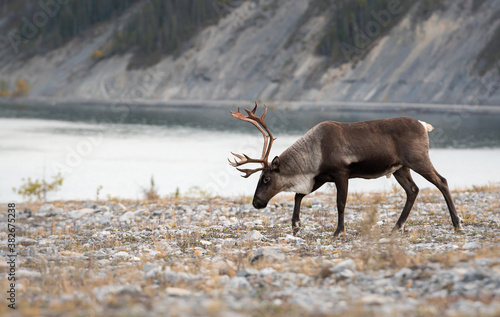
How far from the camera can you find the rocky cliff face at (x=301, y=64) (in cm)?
7725

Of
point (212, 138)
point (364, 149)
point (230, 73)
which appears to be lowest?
point (364, 149)

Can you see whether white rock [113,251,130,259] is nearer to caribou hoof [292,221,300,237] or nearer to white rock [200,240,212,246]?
white rock [200,240,212,246]

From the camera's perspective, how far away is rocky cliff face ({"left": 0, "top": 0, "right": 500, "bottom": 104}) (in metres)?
77.2

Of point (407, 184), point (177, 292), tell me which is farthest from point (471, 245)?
point (177, 292)

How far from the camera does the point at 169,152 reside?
136ft

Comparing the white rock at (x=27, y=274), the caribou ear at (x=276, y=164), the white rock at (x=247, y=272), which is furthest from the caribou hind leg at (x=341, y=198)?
the white rock at (x=27, y=274)

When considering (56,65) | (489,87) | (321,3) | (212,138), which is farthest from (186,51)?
(212,138)

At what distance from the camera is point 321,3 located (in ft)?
336

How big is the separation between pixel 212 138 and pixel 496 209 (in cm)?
3729

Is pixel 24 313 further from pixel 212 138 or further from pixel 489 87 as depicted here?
pixel 489 87

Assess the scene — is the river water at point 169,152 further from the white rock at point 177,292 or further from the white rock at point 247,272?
the white rock at point 177,292

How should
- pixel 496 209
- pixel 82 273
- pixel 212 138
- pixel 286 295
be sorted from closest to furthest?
pixel 286 295 < pixel 82 273 < pixel 496 209 < pixel 212 138

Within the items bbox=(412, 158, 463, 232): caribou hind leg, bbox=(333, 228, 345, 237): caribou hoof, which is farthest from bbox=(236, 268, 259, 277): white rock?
bbox=(412, 158, 463, 232): caribou hind leg

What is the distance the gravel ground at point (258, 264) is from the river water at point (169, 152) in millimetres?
6690
